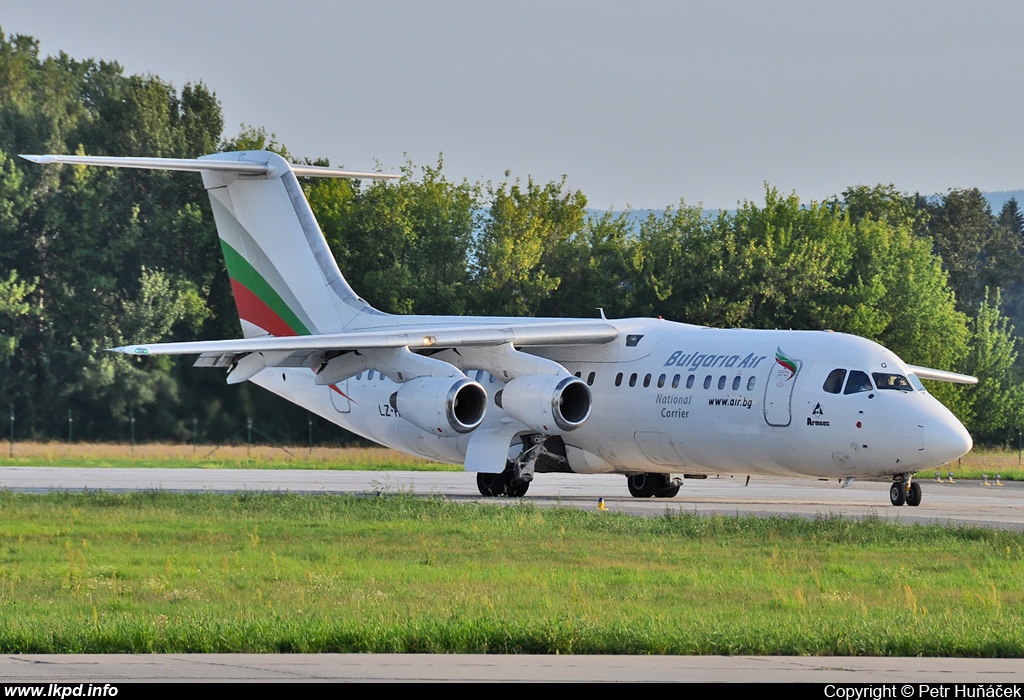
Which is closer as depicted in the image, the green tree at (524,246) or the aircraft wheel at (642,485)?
the aircraft wheel at (642,485)

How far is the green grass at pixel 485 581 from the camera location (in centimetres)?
991

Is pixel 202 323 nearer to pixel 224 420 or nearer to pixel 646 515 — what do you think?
pixel 224 420

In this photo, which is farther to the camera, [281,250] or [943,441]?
[281,250]

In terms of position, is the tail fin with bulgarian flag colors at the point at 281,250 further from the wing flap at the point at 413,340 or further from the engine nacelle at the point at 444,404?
the engine nacelle at the point at 444,404

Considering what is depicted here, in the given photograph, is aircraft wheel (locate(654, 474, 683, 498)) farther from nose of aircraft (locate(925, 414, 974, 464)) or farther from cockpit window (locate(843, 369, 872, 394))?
nose of aircraft (locate(925, 414, 974, 464))

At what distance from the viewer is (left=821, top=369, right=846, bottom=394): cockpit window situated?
72.8 feet

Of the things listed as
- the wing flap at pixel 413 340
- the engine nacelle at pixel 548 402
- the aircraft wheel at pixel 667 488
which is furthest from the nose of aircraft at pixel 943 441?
the aircraft wheel at pixel 667 488

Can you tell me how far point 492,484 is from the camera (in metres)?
25.5

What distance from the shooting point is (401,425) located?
87.5 ft

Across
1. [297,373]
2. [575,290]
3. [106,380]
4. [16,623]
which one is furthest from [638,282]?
[16,623]

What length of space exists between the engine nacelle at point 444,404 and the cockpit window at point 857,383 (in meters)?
5.77

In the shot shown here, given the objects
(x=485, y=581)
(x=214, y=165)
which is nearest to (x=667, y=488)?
(x=214, y=165)

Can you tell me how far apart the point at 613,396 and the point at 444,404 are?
312cm

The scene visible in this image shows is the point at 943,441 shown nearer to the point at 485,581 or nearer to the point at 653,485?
the point at 653,485
